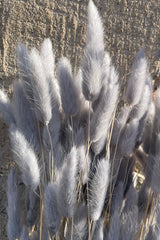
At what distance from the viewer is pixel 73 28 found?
3.09ft

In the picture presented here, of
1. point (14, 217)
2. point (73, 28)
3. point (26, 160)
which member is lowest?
point (14, 217)

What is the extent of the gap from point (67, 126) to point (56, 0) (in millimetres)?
415

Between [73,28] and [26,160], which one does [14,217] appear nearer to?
[26,160]

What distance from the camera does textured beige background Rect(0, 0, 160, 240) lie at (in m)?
0.92

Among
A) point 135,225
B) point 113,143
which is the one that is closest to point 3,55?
point 113,143

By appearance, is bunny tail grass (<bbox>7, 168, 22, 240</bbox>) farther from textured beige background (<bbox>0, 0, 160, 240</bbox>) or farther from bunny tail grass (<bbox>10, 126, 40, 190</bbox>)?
textured beige background (<bbox>0, 0, 160, 240</bbox>)

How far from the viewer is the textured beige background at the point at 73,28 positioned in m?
0.92

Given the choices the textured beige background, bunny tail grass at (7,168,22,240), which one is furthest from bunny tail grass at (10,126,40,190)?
the textured beige background

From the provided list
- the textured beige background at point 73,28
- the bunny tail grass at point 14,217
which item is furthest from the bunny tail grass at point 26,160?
the textured beige background at point 73,28

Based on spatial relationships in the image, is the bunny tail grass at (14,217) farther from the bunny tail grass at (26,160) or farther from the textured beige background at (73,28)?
the textured beige background at (73,28)

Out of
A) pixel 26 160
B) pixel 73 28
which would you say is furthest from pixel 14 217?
pixel 73 28

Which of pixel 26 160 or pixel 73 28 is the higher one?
pixel 73 28

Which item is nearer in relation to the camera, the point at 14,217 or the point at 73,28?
the point at 14,217

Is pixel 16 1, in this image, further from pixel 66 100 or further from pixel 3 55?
pixel 66 100
